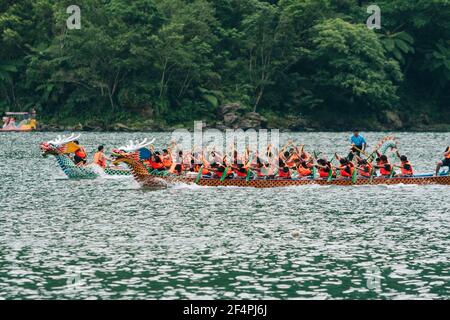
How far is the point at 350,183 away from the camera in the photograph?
4191 centimetres

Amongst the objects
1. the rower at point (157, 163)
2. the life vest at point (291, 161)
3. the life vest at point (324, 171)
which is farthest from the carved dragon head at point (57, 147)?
the life vest at point (324, 171)

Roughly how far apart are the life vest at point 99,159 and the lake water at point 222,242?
231cm

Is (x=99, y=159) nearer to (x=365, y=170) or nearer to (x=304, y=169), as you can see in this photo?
(x=304, y=169)

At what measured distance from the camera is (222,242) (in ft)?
89.8

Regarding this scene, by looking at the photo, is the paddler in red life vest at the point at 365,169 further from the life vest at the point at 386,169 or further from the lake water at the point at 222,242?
the lake water at the point at 222,242

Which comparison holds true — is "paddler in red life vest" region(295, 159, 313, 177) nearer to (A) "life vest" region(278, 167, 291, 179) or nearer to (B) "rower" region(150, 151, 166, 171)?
(A) "life vest" region(278, 167, 291, 179)

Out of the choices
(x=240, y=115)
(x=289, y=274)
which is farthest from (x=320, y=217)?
(x=240, y=115)

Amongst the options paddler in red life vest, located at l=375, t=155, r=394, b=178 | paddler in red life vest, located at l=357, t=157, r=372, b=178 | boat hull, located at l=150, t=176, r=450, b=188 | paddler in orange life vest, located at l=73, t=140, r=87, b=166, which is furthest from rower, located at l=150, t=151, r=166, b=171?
paddler in red life vest, located at l=375, t=155, r=394, b=178

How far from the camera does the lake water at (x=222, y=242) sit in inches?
862

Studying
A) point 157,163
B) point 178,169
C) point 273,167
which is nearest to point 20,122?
point 157,163
